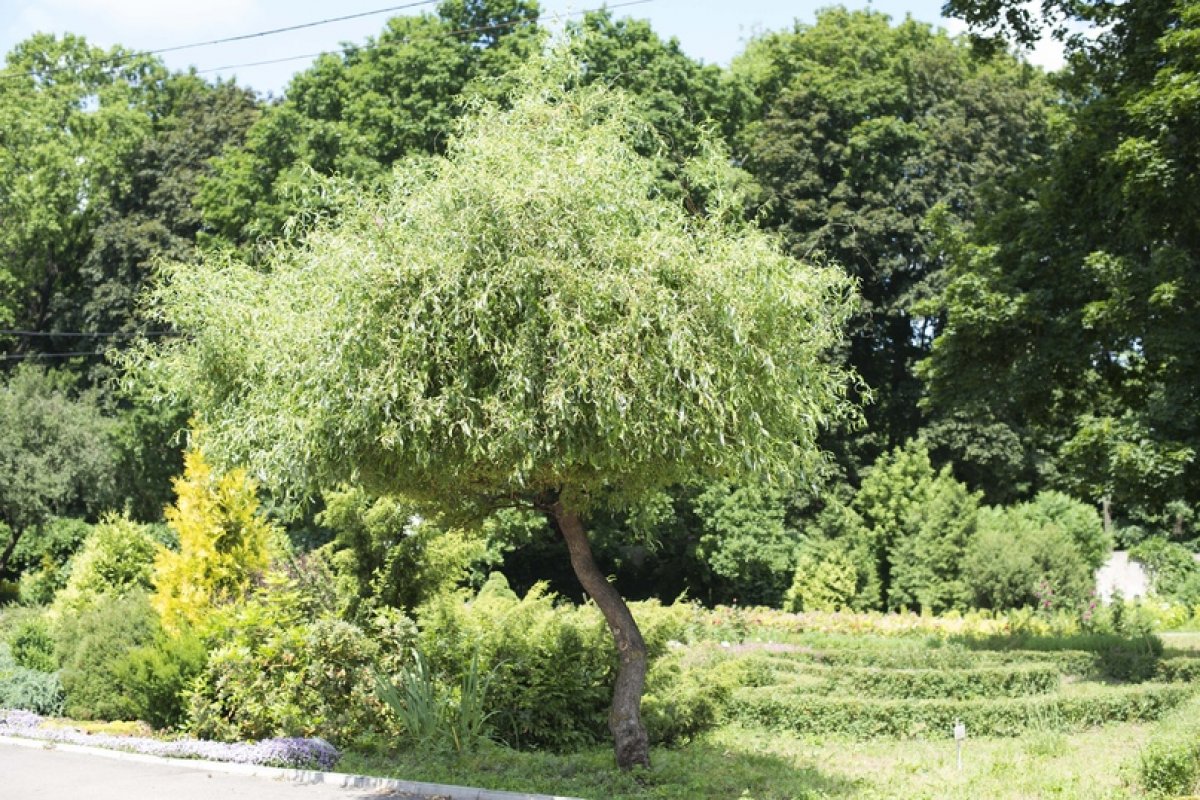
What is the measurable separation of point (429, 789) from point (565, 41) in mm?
6507

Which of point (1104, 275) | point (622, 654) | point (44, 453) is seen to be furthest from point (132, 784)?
point (44, 453)

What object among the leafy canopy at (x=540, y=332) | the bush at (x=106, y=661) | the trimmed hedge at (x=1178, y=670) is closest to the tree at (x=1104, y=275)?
the trimmed hedge at (x=1178, y=670)

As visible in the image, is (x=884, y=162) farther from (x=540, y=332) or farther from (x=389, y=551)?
(x=540, y=332)

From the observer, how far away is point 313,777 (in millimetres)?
10773

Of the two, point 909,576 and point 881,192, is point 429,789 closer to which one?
point 909,576

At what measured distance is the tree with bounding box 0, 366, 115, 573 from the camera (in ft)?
104

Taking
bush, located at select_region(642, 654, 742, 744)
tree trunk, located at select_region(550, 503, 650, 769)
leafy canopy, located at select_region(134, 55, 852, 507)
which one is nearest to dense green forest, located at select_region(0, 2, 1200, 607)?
bush, located at select_region(642, 654, 742, 744)

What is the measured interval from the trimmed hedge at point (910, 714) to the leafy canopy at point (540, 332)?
5.41m

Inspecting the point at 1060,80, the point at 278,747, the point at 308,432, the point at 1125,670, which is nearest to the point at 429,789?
the point at 278,747

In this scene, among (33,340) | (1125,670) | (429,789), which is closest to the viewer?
(429,789)

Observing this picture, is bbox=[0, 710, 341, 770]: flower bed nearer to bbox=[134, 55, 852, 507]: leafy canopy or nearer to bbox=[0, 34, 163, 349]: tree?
bbox=[134, 55, 852, 507]: leafy canopy

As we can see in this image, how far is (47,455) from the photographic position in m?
32.4

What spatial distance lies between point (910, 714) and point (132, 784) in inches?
335

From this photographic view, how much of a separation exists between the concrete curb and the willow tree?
8.07 feet
